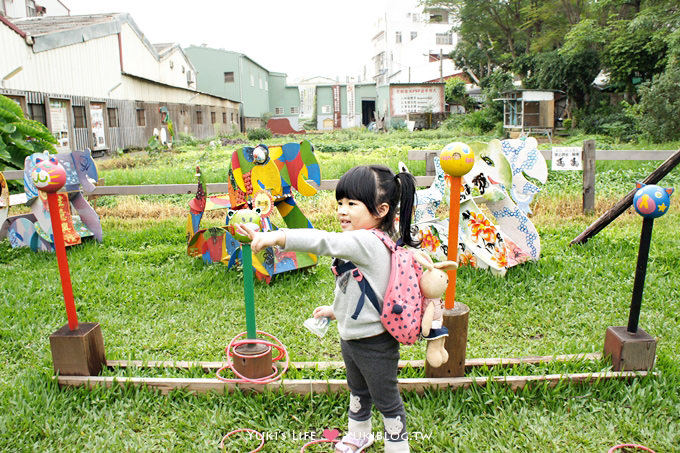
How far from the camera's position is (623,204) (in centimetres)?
445

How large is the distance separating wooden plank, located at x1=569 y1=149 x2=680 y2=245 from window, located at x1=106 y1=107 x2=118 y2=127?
14.9 meters

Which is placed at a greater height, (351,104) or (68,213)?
(351,104)

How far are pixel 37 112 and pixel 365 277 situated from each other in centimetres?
1294

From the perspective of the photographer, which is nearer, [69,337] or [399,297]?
[399,297]

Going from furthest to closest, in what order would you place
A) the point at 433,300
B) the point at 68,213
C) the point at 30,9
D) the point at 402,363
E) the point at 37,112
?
the point at 30,9, the point at 37,112, the point at 68,213, the point at 402,363, the point at 433,300

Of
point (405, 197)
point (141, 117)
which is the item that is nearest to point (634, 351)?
point (405, 197)

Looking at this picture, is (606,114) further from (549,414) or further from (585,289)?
(549,414)

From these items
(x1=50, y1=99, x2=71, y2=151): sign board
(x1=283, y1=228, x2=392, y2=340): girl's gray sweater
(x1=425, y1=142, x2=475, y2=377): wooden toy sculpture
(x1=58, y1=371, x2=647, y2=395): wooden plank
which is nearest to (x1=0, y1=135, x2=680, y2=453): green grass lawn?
(x1=58, y1=371, x2=647, y2=395): wooden plank

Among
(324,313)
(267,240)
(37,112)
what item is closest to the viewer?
(267,240)

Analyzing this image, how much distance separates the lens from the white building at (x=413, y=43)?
38.8 meters

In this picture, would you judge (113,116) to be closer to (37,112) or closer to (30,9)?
(37,112)

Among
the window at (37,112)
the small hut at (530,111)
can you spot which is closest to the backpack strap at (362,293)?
the window at (37,112)

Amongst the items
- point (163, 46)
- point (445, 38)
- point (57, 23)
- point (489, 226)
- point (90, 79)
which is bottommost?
point (489, 226)

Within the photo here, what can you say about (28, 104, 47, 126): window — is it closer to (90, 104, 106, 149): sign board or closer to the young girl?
(90, 104, 106, 149): sign board
